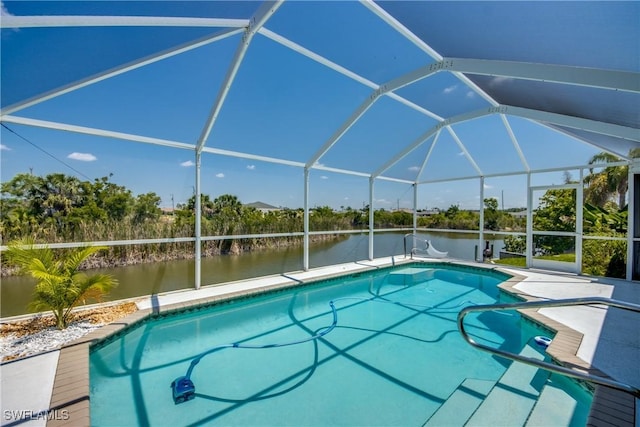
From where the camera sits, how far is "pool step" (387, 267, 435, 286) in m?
8.30

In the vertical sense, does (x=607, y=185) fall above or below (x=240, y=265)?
above

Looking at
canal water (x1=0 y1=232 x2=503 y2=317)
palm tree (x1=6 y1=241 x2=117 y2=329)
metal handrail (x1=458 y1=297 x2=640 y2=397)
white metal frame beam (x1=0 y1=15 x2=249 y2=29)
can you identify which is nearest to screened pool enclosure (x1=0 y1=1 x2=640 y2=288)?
white metal frame beam (x1=0 y1=15 x2=249 y2=29)

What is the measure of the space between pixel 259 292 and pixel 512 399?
4.62m

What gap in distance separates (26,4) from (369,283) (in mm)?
7627

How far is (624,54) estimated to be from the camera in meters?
2.70

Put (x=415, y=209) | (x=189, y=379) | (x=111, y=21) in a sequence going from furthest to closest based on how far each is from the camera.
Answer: (x=415, y=209)
(x=189, y=379)
(x=111, y=21)

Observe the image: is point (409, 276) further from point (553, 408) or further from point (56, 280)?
point (56, 280)

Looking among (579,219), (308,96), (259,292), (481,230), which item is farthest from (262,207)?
(579,219)

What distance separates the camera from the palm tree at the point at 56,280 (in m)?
3.90

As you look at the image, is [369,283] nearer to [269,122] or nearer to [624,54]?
[269,122]

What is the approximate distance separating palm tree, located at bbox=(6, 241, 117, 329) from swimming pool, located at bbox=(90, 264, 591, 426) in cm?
→ 78

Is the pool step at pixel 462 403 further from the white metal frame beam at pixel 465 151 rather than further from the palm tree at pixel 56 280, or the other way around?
the white metal frame beam at pixel 465 151
